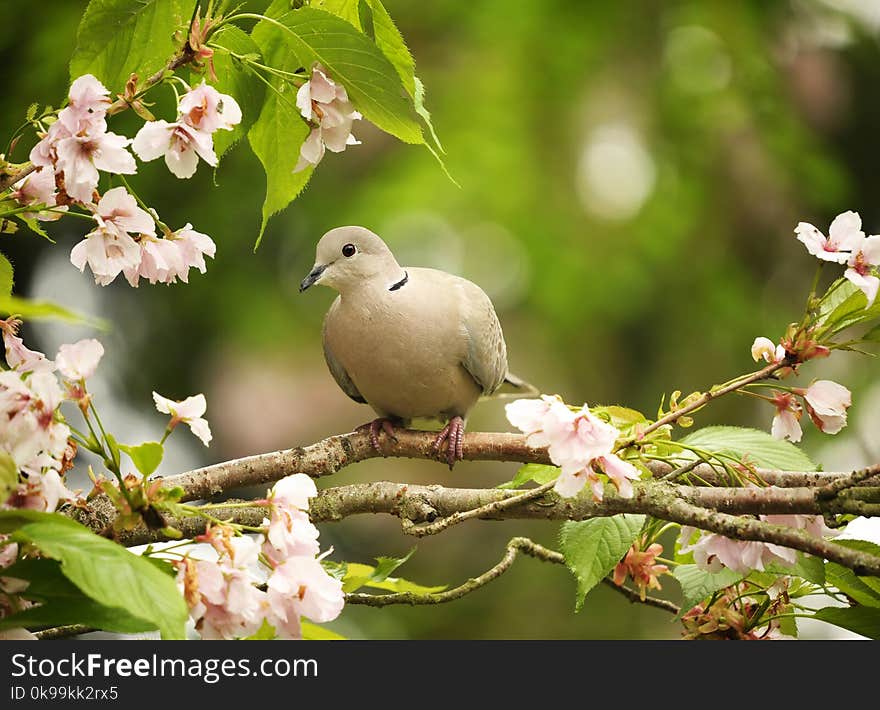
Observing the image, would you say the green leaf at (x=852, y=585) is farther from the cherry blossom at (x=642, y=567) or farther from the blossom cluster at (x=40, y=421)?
the blossom cluster at (x=40, y=421)

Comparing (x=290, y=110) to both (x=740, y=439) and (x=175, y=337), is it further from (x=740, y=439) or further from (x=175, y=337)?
(x=175, y=337)

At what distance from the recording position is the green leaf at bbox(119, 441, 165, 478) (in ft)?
3.90

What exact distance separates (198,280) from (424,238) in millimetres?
899

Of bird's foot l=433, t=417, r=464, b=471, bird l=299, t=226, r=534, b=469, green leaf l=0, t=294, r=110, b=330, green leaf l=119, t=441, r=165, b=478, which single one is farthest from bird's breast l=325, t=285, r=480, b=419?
green leaf l=0, t=294, r=110, b=330

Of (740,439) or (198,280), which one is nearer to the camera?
(740,439)

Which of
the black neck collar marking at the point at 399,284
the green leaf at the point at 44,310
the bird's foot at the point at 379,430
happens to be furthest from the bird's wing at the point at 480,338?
the green leaf at the point at 44,310

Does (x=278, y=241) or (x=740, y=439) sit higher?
(x=278, y=241)

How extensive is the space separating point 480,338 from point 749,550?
45.5 inches

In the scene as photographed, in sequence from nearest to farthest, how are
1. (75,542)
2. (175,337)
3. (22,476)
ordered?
(75,542) → (22,476) → (175,337)

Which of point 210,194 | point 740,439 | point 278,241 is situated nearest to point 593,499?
point 740,439

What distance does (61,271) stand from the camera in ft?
13.0

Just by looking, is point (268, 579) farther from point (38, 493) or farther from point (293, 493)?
point (38, 493)

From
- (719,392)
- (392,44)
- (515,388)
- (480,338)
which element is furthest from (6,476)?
(515,388)

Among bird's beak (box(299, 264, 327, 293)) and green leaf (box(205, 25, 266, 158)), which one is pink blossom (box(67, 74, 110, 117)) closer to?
green leaf (box(205, 25, 266, 158))
